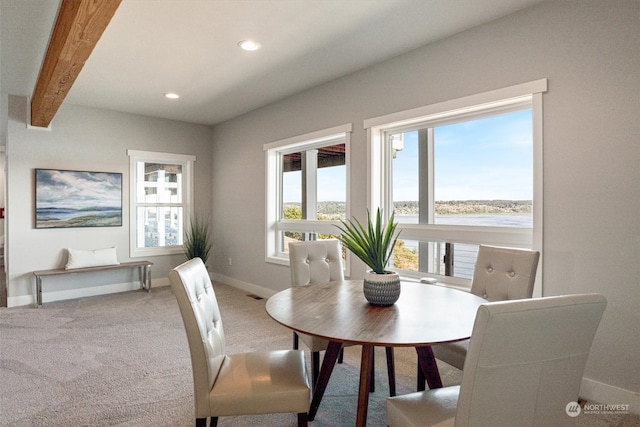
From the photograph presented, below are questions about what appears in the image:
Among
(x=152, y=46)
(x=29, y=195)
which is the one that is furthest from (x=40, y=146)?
(x=152, y=46)

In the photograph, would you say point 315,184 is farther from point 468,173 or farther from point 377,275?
point 377,275

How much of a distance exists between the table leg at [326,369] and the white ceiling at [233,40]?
2221mm

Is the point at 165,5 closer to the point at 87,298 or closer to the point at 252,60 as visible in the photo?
the point at 252,60

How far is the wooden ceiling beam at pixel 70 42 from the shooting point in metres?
2.06

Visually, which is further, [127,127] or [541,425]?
[127,127]

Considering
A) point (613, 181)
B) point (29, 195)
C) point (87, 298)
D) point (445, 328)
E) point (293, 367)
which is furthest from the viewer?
point (87, 298)

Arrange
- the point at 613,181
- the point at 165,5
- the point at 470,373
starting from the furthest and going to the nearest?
the point at 165,5 → the point at 613,181 → the point at 470,373

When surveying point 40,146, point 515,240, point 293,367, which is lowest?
point 293,367

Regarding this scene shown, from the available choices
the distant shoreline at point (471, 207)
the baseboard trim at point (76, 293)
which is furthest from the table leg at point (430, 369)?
the baseboard trim at point (76, 293)

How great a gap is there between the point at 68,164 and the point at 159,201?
1.32 m

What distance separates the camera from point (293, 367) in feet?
5.65

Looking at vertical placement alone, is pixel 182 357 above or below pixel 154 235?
below

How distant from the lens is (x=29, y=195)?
465 cm

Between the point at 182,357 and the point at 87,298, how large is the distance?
2.84 metres
